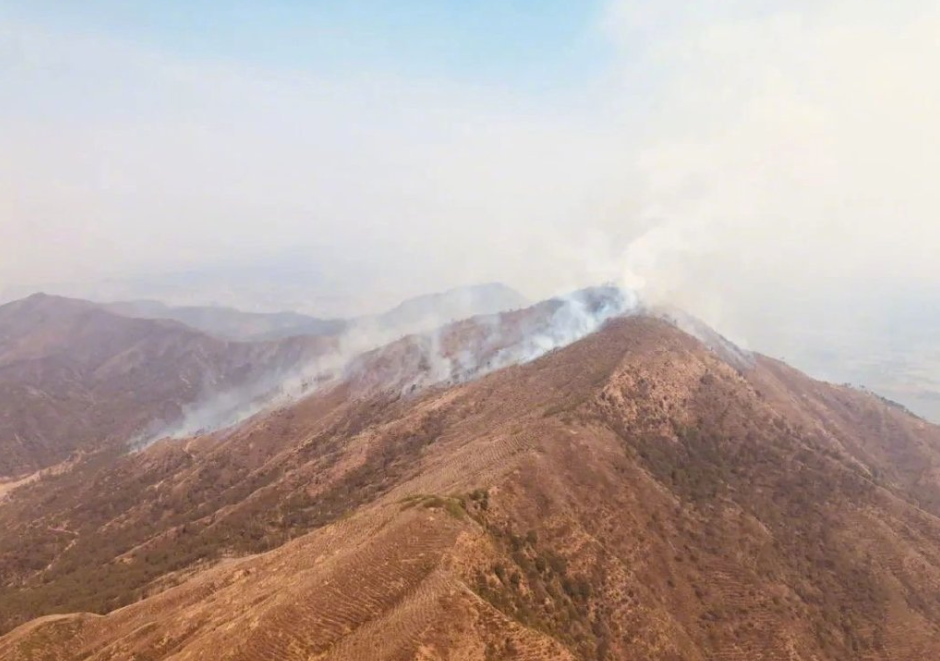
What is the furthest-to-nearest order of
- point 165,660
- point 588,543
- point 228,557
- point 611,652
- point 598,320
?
1. point 598,320
2. point 228,557
3. point 588,543
4. point 611,652
5. point 165,660

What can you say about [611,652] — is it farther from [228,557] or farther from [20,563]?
[20,563]

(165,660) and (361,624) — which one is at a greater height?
(361,624)

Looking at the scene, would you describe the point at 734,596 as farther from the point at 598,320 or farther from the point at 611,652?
the point at 598,320

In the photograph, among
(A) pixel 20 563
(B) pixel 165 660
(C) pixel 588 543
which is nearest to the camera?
(B) pixel 165 660

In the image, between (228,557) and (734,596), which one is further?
(228,557)

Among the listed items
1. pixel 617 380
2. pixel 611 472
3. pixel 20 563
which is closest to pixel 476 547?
pixel 611 472

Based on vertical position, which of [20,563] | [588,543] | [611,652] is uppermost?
[588,543]
